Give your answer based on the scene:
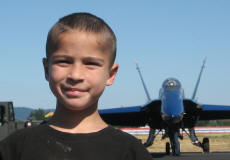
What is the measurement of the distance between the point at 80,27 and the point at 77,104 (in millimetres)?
320

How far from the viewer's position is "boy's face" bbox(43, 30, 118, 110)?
1.87 meters

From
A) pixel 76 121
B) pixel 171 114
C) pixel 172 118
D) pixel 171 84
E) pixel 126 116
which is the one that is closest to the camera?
pixel 76 121

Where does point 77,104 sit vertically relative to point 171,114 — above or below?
above

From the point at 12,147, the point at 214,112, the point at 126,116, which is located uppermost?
the point at 12,147

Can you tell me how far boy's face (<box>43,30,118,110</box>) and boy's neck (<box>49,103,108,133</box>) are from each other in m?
0.05

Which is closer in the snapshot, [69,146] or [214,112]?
[69,146]

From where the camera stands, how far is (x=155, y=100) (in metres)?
20.3

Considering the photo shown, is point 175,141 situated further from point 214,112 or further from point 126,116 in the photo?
point 214,112

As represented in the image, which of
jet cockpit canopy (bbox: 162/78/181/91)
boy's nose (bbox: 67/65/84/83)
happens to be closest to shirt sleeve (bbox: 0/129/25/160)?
boy's nose (bbox: 67/65/84/83)

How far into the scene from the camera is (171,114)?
57.9 feet

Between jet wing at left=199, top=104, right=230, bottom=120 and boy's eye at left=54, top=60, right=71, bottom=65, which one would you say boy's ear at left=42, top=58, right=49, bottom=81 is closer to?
boy's eye at left=54, top=60, right=71, bottom=65

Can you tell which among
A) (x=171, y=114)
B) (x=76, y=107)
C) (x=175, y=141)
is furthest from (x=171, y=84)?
(x=76, y=107)

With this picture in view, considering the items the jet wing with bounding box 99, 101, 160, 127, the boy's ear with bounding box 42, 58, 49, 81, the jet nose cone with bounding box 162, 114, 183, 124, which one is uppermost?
the boy's ear with bounding box 42, 58, 49, 81

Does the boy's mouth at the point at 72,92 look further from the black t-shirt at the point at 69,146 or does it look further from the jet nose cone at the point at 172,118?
the jet nose cone at the point at 172,118
